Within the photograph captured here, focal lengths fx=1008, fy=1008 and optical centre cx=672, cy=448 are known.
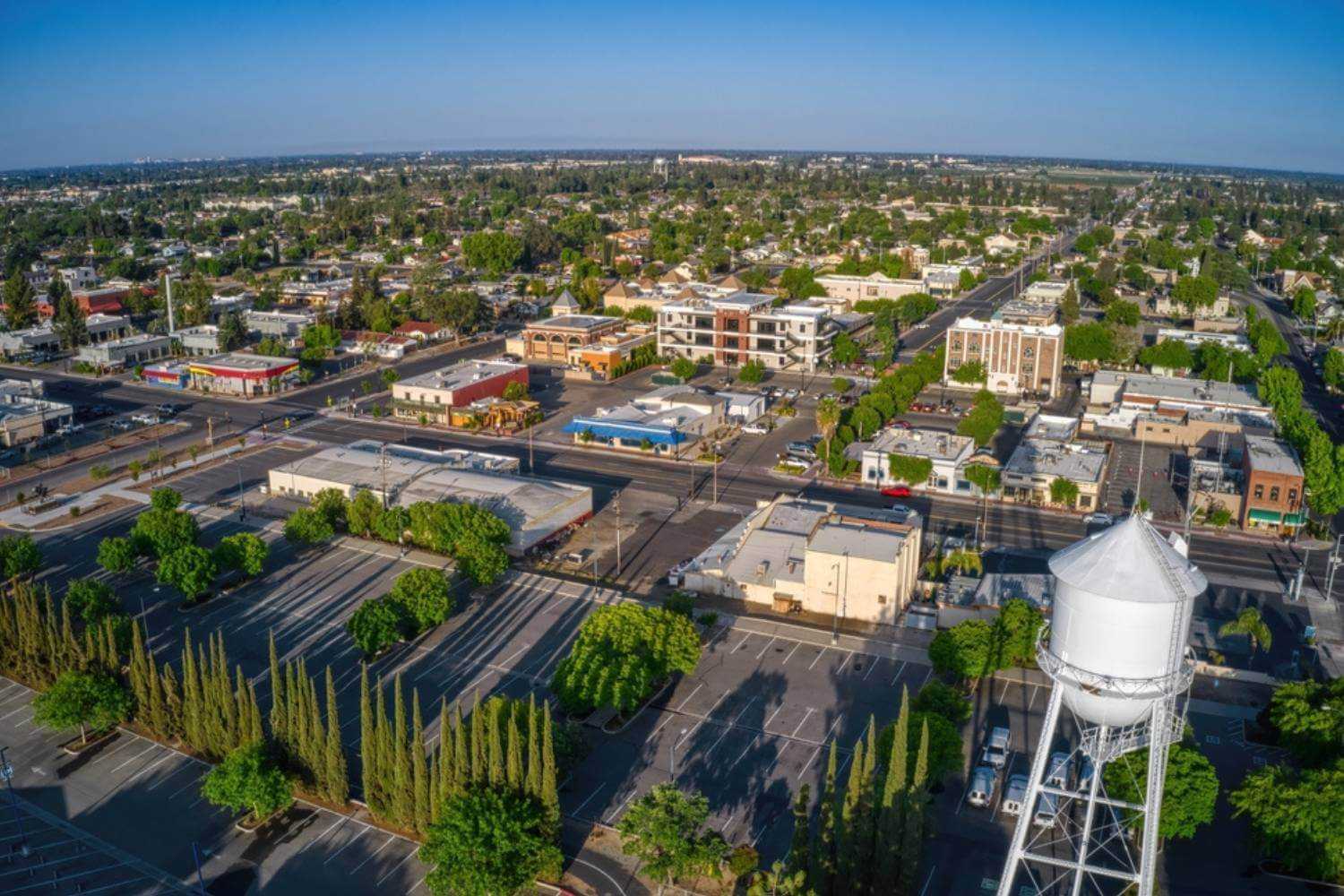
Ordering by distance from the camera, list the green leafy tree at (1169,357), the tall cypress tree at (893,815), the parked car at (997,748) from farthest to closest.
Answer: the green leafy tree at (1169,357) → the parked car at (997,748) → the tall cypress tree at (893,815)

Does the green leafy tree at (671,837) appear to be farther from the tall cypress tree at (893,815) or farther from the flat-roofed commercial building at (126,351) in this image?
the flat-roofed commercial building at (126,351)

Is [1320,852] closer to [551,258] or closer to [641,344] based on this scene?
[641,344]

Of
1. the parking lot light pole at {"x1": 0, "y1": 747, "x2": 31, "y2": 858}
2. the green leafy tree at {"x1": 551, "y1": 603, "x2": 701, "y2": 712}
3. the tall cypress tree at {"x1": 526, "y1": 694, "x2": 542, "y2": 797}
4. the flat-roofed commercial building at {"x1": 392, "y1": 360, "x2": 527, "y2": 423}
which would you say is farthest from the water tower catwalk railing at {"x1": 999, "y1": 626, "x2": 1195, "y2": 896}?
the flat-roofed commercial building at {"x1": 392, "y1": 360, "x2": 527, "y2": 423}

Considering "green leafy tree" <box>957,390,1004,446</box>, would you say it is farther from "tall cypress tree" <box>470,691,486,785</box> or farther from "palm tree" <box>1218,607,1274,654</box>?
"tall cypress tree" <box>470,691,486,785</box>

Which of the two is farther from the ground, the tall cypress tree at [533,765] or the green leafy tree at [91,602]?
the tall cypress tree at [533,765]

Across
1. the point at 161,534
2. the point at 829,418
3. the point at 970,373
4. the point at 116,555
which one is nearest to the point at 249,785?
the point at 116,555

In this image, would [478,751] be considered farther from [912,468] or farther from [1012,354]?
[1012,354]

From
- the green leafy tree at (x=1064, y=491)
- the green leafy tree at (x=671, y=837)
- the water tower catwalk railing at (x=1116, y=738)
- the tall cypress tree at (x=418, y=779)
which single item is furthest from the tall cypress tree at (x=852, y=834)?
the green leafy tree at (x=1064, y=491)
